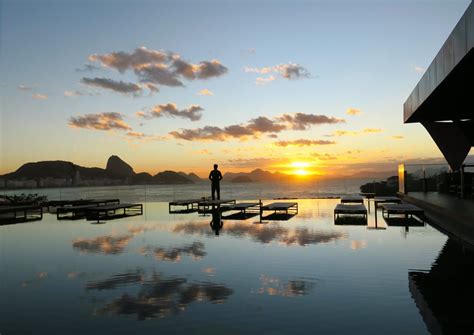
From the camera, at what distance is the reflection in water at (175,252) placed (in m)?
6.86

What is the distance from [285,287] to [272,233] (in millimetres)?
4570

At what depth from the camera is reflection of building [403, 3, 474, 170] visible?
5.94m

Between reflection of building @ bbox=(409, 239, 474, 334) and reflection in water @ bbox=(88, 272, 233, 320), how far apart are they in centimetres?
213

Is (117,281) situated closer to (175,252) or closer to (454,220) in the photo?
(175,252)

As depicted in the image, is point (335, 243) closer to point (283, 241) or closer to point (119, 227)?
point (283, 241)

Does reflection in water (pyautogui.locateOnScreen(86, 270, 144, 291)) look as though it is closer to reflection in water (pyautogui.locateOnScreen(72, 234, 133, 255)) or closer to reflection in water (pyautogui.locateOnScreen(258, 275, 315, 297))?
reflection in water (pyautogui.locateOnScreen(258, 275, 315, 297))

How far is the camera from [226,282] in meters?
5.18

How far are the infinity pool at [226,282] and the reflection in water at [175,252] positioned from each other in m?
0.02

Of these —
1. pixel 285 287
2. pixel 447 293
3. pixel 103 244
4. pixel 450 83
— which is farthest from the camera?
pixel 103 244

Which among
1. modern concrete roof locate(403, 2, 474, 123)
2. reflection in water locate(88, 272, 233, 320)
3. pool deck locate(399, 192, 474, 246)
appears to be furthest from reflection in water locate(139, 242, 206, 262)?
modern concrete roof locate(403, 2, 474, 123)

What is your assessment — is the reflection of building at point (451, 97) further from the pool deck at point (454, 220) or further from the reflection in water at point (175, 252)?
the reflection in water at point (175, 252)

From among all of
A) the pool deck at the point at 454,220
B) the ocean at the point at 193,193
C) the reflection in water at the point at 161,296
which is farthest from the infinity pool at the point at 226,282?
the ocean at the point at 193,193

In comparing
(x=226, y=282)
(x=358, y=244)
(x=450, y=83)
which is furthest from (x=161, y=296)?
(x=450, y=83)

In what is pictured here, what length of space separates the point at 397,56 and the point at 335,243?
28.2ft
